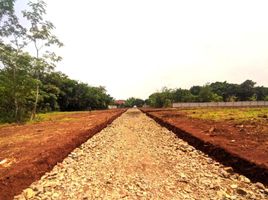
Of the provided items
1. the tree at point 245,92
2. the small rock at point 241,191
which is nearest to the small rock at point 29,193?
the small rock at point 241,191

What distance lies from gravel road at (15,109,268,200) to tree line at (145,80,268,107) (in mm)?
96623

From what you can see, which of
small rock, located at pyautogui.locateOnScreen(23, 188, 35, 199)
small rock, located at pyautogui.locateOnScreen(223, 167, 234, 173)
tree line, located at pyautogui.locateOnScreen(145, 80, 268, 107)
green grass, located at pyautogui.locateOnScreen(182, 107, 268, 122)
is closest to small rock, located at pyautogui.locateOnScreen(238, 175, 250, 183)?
small rock, located at pyautogui.locateOnScreen(223, 167, 234, 173)

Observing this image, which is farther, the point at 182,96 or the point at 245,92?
the point at 245,92

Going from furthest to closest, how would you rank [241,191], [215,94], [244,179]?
[215,94] < [244,179] < [241,191]

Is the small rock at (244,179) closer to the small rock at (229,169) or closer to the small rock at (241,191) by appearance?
the small rock at (229,169)

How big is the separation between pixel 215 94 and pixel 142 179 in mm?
110065

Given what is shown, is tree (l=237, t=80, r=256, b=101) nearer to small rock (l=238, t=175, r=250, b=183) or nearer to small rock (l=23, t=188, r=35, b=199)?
small rock (l=238, t=175, r=250, b=183)

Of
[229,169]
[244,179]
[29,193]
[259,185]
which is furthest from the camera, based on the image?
[229,169]

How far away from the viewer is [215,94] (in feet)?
383

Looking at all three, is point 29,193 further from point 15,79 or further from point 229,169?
point 15,79

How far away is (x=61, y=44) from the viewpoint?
41.3 metres

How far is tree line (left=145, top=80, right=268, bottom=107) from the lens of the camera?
114m

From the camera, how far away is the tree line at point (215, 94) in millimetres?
113812

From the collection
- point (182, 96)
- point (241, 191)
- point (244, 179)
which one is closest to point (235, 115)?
point (244, 179)
